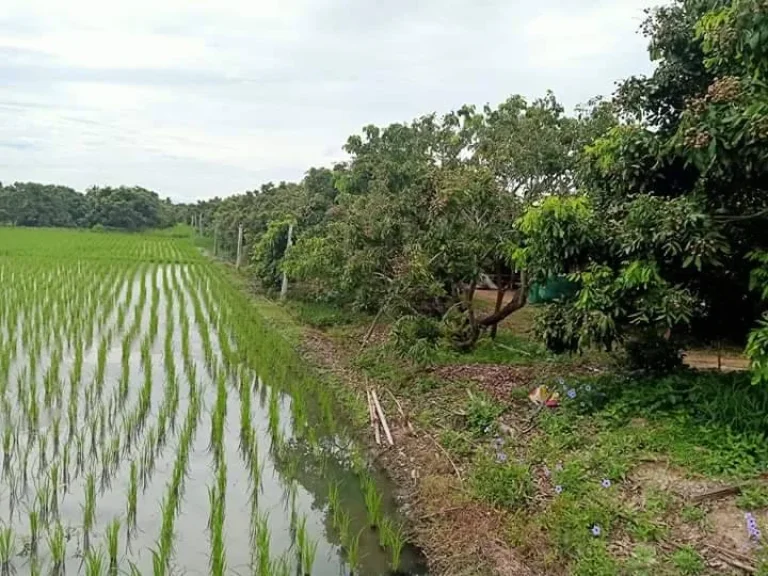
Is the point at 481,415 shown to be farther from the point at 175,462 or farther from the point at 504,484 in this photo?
the point at 175,462

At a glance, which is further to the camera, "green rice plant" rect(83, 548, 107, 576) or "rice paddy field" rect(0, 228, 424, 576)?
"rice paddy field" rect(0, 228, 424, 576)

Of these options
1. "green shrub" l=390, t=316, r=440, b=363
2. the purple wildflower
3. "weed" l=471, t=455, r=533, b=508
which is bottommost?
"weed" l=471, t=455, r=533, b=508

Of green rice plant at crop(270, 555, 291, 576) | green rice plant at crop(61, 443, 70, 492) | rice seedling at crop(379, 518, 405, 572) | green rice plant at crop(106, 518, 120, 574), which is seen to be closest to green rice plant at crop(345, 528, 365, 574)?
rice seedling at crop(379, 518, 405, 572)

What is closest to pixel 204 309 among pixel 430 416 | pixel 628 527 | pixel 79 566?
pixel 430 416

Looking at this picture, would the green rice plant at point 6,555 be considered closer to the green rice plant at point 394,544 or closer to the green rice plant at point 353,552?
the green rice plant at point 353,552

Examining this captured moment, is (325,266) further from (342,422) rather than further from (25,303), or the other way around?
(25,303)

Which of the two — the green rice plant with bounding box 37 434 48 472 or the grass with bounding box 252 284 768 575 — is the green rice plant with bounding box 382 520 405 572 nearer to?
the grass with bounding box 252 284 768 575
